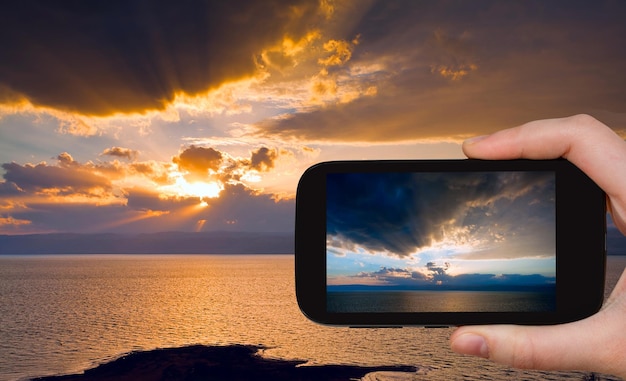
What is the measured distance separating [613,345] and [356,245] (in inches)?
107

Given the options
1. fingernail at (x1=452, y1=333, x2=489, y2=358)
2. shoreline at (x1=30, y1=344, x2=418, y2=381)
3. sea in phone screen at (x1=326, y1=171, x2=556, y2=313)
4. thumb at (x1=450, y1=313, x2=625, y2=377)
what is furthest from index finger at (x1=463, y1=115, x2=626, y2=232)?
shoreline at (x1=30, y1=344, x2=418, y2=381)

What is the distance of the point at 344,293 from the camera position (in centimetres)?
559

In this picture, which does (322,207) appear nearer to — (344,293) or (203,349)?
(344,293)

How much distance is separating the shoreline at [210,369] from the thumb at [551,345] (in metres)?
48.8

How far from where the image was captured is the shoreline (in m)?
52.1

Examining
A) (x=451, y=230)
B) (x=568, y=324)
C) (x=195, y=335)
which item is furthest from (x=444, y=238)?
(x=195, y=335)

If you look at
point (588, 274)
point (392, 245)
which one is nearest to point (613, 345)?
point (588, 274)

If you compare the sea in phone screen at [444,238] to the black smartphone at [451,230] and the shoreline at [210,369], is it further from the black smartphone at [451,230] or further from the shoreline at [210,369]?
the shoreline at [210,369]

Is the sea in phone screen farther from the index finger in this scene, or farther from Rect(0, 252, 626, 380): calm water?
Rect(0, 252, 626, 380): calm water

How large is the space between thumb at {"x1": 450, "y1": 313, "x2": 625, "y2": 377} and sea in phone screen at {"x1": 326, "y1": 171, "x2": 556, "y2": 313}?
0.25 metres

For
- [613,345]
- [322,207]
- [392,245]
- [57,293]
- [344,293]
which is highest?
[322,207]

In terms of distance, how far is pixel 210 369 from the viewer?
2234 inches

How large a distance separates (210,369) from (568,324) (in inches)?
2232

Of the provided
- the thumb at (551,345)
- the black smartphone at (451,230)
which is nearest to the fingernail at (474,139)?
the black smartphone at (451,230)
